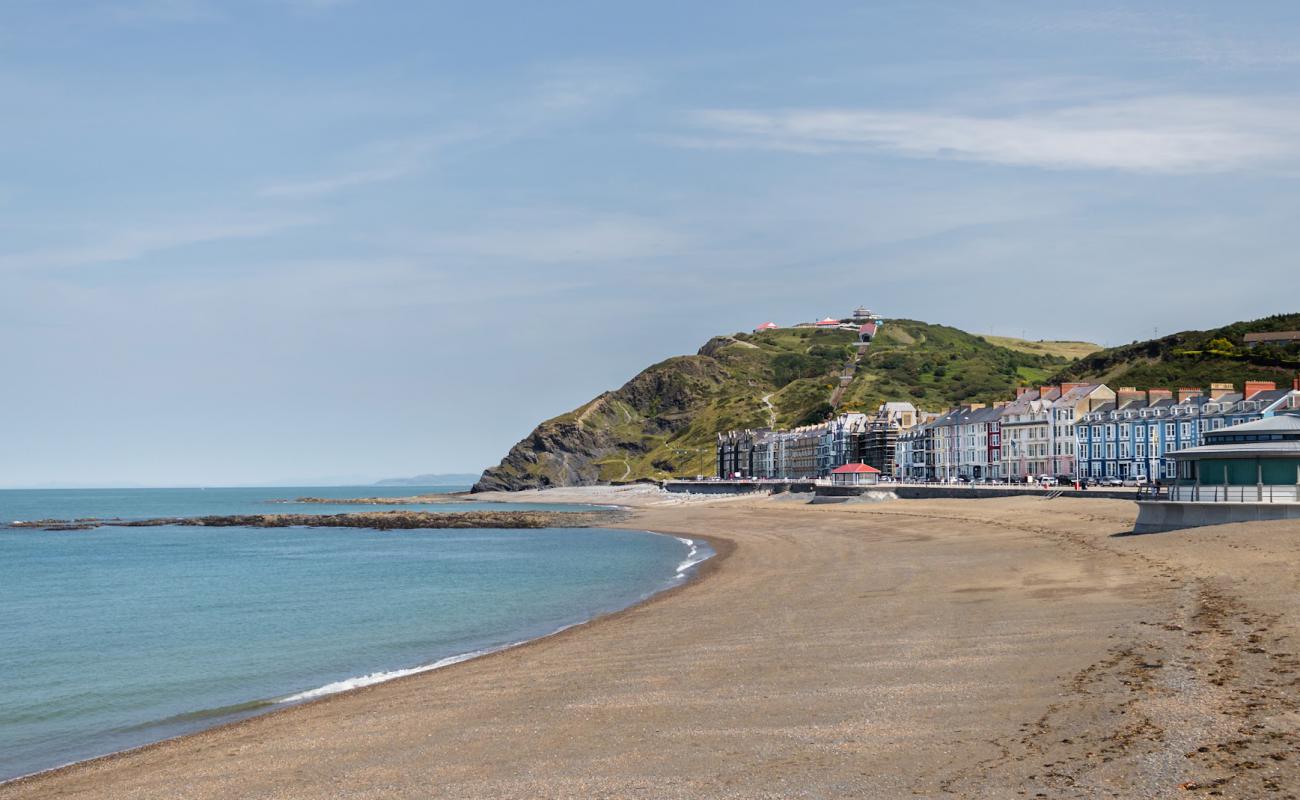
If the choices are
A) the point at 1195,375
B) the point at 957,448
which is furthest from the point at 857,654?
the point at 1195,375

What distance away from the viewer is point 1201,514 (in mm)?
40375

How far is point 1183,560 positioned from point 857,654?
1456 cm

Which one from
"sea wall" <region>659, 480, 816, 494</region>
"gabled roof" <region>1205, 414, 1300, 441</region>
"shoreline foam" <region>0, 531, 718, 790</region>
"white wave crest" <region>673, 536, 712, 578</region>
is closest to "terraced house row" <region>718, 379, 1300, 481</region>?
"sea wall" <region>659, 480, 816, 494</region>

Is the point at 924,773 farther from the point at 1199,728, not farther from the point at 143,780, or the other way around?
the point at 143,780

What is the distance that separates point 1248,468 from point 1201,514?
2.36m

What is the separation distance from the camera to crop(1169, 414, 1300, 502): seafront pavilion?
128 feet

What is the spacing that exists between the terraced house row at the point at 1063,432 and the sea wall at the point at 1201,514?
115 ft

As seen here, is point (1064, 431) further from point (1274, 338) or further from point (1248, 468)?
point (1248, 468)

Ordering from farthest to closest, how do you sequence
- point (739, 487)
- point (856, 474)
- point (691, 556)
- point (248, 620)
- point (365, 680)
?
1. point (739, 487)
2. point (856, 474)
3. point (691, 556)
4. point (248, 620)
5. point (365, 680)

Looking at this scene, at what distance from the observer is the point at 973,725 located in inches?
591

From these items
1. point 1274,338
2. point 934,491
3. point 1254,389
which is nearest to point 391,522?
point 934,491

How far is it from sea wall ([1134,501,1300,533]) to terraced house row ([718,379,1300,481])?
35183 mm

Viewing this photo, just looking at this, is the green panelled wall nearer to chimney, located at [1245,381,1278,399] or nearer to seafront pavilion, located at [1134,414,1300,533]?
seafront pavilion, located at [1134,414,1300,533]

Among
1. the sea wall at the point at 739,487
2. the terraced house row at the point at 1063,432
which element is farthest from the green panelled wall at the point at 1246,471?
the sea wall at the point at 739,487
